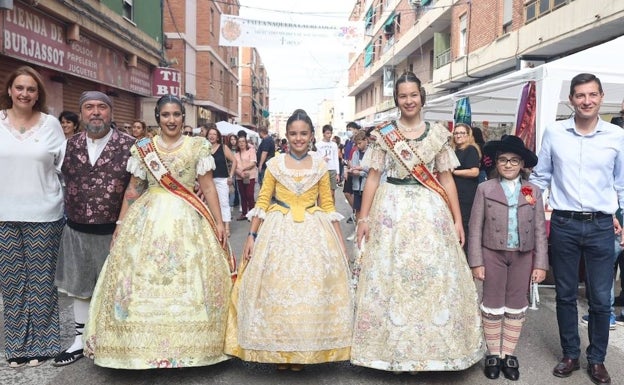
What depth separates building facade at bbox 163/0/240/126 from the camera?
78.2 feet

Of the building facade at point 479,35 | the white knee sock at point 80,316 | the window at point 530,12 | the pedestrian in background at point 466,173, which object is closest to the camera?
the white knee sock at point 80,316

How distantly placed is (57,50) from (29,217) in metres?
8.11

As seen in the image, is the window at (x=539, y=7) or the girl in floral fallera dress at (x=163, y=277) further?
the window at (x=539, y=7)

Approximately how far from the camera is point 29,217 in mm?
3666

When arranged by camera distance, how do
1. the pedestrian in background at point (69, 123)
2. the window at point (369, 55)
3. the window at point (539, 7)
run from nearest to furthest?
the pedestrian in background at point (69, 123)
the window at point (539, 7)
the window at point (369, 55)

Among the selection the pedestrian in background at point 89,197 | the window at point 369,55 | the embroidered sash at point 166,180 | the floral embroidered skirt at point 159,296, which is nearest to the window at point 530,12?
the embroidered sash at point 166,180

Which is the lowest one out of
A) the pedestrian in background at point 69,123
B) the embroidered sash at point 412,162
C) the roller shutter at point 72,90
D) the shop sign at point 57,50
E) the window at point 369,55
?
the embroidered sash at point 412,162

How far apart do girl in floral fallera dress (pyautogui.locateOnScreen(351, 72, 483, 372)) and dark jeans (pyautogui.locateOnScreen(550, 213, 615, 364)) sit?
0.68 meters

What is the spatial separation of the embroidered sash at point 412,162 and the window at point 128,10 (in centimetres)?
1312

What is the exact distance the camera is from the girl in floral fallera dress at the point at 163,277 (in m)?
3.31

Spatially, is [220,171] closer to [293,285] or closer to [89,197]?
[89,197]

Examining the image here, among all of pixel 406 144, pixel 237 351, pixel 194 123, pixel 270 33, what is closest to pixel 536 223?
pixel 406 144

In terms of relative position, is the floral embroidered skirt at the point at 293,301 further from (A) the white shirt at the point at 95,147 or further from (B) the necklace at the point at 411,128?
(A) the white shirt at the point at 95,147

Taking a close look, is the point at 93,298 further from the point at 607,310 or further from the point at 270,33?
the point at 270,33
